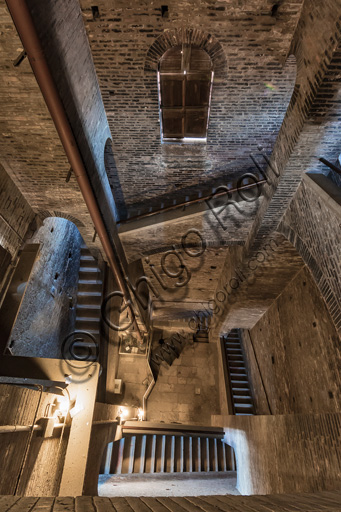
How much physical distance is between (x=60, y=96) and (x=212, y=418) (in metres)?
10.2

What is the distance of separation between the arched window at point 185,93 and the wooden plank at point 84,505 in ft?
18.4

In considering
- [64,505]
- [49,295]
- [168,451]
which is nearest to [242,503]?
[64,505]

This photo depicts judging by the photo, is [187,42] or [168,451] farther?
[168,451]

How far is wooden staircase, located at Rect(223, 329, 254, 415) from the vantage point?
9344 millimetres

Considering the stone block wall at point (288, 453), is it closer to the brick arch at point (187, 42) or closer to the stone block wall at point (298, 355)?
the stone block wall at point (298, 355)

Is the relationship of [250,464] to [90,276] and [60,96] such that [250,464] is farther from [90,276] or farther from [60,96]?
[60,96]

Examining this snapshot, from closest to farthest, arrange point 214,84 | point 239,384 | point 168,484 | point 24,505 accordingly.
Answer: point 24,505
point 214,84
point 168,484
point 239,384

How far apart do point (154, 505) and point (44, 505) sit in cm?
67

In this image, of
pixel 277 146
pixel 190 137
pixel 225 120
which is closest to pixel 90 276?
pixel 190 137

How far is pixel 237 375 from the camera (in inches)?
416

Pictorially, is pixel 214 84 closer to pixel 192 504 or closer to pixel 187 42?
pixel 187 42

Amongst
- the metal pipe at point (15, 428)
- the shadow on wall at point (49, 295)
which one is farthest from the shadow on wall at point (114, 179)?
the metal pipe at point (15, 428)

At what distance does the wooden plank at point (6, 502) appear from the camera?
5.22 ft

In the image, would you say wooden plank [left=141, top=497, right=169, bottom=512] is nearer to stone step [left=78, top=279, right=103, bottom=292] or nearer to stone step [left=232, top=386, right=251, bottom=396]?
stone step [left=78, top=279, right=103, bottom=292]
